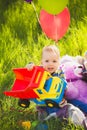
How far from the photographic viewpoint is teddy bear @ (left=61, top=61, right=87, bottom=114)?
6.65 ft

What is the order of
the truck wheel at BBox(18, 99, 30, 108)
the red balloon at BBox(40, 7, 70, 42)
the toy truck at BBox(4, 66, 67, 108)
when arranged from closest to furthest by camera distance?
the toy truck at BBox(4, 66, 67, 108) < the truck wheel at BBox(18, 99, 30, 108) < the red balloon at BBox(40, 7, 70, 42)

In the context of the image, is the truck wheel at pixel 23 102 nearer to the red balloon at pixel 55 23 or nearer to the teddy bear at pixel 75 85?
the teddy bear at pixel 75 85

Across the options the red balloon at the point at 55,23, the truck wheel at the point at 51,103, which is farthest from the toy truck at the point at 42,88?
the red balloon at the point at 55,23

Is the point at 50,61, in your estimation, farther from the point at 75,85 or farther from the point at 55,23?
the point at 55,23

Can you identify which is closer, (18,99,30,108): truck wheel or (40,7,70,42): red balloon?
(18,99,30,108): truck wheel

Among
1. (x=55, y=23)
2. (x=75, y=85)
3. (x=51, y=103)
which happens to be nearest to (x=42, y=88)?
(x=51, y=103)

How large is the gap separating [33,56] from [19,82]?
57 cm

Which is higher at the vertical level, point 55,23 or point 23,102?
point 55,23

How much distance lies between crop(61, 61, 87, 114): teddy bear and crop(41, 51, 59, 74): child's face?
96mm

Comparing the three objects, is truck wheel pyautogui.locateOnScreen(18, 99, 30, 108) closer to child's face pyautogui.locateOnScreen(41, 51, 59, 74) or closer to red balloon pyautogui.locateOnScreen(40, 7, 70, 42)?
child's face pyautogui.locateOnScreen(41, 51, 59, 74)

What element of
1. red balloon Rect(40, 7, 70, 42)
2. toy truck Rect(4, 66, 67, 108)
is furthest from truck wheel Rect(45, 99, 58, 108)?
red balloon Rect(40, 7, 70, 42)

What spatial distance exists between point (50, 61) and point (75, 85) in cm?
16

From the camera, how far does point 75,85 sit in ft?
6.89

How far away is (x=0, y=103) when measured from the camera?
2287mm
